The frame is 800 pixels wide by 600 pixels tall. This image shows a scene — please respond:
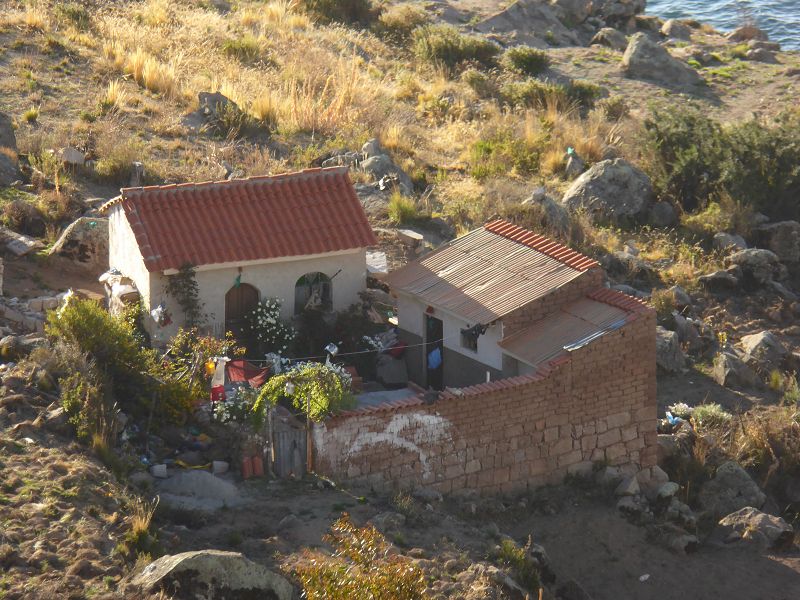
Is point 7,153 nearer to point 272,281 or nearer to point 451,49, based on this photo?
point 272,281

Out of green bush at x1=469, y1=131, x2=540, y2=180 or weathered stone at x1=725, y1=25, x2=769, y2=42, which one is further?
weathered stone at x1=725, y1=25, x2=769, y2=42

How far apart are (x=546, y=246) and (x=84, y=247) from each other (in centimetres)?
803

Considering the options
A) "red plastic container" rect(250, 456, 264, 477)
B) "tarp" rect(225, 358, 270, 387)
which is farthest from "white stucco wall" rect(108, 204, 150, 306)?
"red plastic container" rect(250, 456, 264, 477)

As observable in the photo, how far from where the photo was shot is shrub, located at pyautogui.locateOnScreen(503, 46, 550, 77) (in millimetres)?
38219

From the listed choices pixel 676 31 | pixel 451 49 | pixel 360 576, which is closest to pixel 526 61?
pixel 451 49

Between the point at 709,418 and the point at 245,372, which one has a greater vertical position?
the point at 245,372

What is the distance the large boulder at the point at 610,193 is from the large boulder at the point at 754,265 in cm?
274

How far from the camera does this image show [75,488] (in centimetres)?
1365

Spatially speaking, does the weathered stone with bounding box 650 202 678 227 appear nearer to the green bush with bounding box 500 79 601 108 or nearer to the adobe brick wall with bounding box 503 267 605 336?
the green bush with bounding box 500 79 601 108

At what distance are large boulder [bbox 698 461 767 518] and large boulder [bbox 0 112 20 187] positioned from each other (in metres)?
14.5

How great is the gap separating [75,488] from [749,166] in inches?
797

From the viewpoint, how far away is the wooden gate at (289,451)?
52.0 ft

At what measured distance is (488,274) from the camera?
1922 centimetres

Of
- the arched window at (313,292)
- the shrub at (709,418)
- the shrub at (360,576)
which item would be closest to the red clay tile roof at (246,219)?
the arched window at (313,292)
